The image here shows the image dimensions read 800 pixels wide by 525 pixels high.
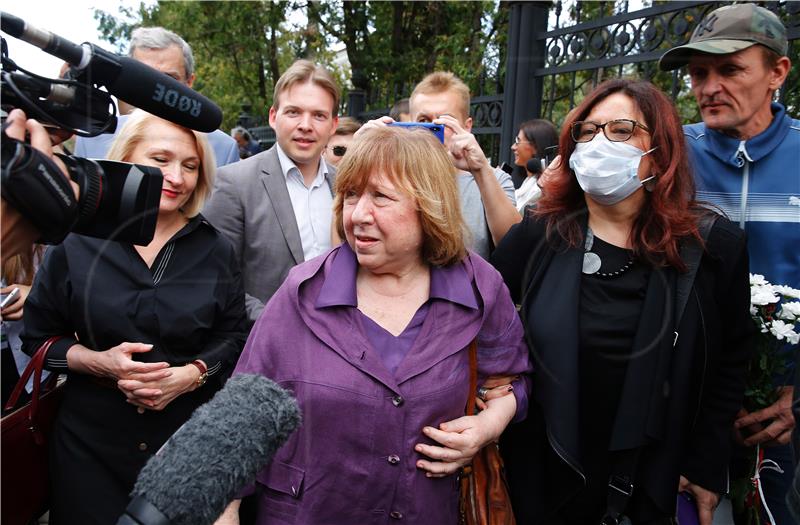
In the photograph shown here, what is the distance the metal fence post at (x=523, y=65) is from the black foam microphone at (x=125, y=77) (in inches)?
145

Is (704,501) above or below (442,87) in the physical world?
below

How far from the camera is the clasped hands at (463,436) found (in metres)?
1.80

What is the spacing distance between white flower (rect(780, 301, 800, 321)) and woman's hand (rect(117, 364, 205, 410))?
2.07 meters

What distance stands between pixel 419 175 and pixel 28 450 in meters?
1.68

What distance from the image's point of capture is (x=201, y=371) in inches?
91.5

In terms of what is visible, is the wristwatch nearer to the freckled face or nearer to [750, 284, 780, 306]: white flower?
the freckled face

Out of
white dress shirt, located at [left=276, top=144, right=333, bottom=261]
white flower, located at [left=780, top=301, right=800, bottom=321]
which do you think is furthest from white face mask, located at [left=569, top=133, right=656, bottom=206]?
white dress shirt, located at [left=276, top=144, right=333, bottom=261]

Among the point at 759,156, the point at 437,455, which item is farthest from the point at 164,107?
the point at 759,156

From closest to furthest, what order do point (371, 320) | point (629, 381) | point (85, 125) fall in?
1. point (85, 125)
2. point (371, 320)
3. point (629, 381)

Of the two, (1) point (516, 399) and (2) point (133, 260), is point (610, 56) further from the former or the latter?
(2) point (133, 260)

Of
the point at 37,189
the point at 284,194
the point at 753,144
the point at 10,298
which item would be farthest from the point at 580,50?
the point at 37,189

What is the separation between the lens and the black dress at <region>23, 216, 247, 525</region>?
7.34 feet

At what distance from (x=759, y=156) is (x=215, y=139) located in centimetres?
292

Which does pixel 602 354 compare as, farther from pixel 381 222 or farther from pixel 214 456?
pixel 214 456
